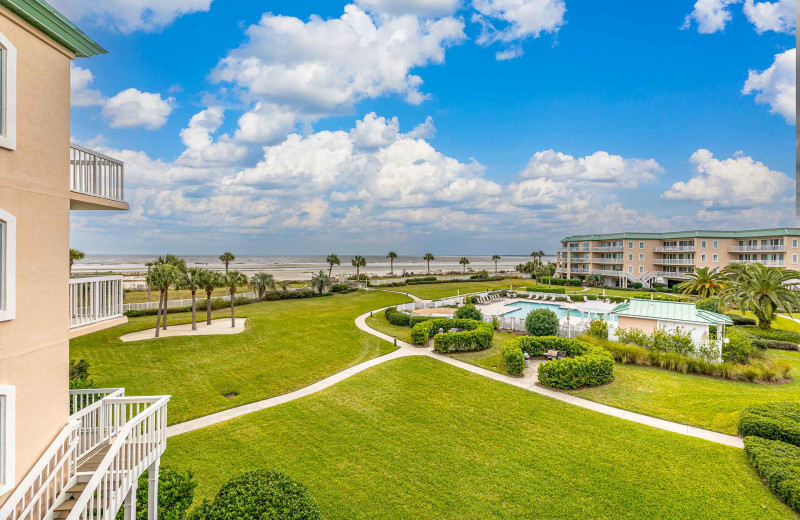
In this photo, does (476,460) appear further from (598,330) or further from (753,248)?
(753,248)

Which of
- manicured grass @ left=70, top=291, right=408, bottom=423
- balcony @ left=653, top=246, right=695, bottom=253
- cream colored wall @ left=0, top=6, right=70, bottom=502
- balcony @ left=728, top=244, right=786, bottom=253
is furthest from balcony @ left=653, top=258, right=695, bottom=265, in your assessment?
cream colored wall @ left=0, top=6, right=70, bottom=502

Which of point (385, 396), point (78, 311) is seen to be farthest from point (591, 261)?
point (78, 311)

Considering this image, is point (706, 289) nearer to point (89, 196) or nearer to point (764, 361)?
point (764, 361)

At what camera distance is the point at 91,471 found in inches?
241

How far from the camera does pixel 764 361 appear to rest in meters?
19.9

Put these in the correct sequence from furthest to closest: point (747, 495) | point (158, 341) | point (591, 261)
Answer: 1. point (591, 261)
2. point (158, 341)
3. point (747, 495)

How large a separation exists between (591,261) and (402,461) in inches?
2549

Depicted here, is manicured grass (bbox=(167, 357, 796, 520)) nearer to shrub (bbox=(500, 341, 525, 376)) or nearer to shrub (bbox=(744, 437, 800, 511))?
shrub (bbox=(744, 437, 800, 511))

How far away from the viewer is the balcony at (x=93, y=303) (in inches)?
301

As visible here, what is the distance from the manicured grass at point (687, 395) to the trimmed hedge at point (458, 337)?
7335mm

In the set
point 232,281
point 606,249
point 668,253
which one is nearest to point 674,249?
point 668,253

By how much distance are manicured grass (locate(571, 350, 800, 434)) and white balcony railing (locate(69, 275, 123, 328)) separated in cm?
1703

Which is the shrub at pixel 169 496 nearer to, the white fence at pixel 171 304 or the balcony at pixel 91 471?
the balcony at pixel 91 471

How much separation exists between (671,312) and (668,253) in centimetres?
4579
